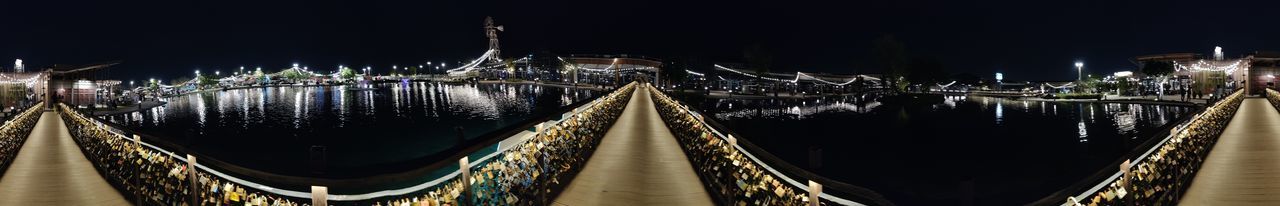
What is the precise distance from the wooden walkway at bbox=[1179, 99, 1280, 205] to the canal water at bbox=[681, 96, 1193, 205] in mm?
984

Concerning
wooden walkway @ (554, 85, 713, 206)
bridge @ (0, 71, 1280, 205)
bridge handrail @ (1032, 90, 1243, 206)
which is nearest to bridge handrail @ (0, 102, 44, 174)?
bridge @ (0, 71, 1280, 205)

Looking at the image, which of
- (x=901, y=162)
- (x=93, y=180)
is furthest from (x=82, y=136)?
(x=901, y=162)

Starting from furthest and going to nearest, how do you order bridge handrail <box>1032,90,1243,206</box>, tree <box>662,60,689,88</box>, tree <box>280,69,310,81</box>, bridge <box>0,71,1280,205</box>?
tree <box>280,69,310,81</box>, tree <box>662,60,689,88</box>, bridge <box>0,71,1280,205</box>, bridge handrail <box>1032,90,1243,206</box>

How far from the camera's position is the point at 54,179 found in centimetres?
638

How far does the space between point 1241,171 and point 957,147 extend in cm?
738

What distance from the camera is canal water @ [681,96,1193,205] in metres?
8.98

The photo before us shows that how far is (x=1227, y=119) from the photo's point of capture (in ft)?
A: 35.9

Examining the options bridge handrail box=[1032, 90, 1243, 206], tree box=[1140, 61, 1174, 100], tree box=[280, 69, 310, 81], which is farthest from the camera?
tree box=[280, 69, 310, 81]

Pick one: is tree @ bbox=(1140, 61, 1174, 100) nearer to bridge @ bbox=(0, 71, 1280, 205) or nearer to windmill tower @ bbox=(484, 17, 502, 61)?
bridge @ bbox=(0, 71, 1280, 205)

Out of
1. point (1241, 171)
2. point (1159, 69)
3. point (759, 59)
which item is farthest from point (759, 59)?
point (1241, 171)

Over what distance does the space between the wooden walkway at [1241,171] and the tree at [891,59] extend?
39.3 metres

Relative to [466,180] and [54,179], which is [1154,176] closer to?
[466,180]

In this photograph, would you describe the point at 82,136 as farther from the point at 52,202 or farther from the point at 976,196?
the point at 976,196

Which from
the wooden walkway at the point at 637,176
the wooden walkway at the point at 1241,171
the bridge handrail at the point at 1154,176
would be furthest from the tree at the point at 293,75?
the bridge handrail at the point at 1154,176
